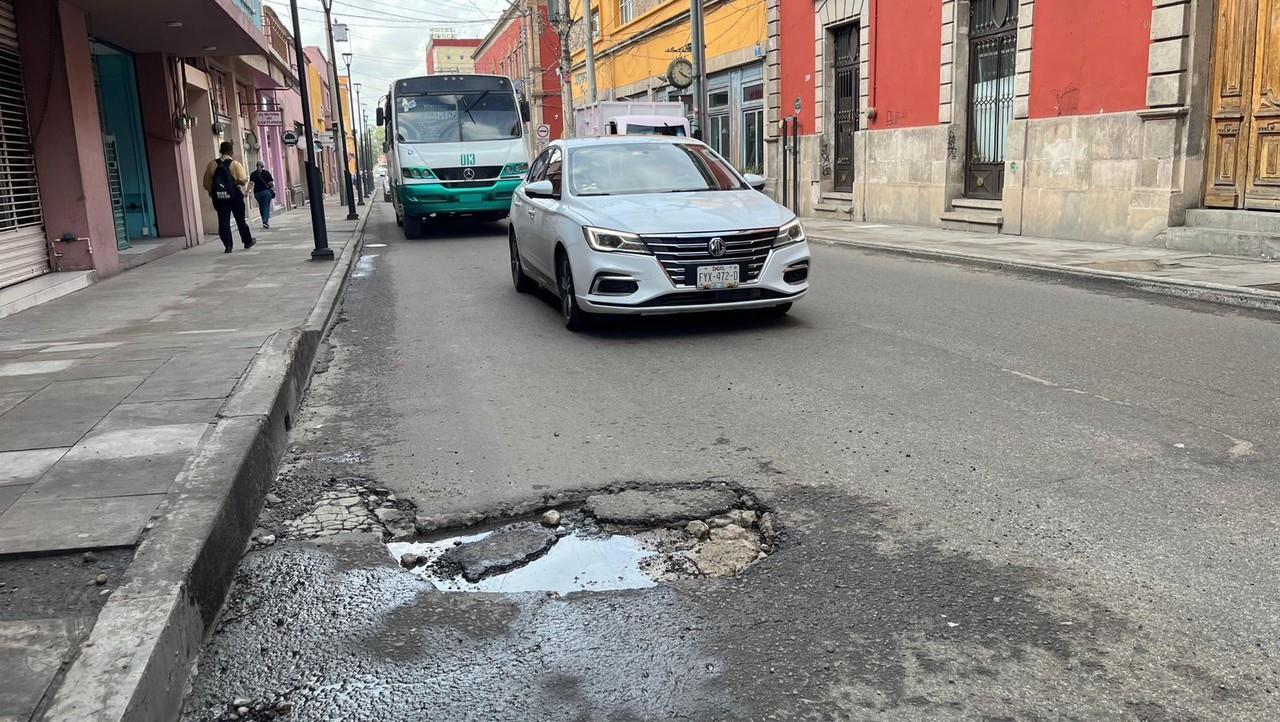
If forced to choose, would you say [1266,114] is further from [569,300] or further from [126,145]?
[126,145]

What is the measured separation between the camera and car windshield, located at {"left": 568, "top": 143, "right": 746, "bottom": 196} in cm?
883

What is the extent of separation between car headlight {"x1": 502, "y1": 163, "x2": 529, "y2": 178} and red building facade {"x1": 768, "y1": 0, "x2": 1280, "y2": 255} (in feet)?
23.7

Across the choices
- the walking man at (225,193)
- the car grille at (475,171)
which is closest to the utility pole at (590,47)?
the car grille at (475,171)

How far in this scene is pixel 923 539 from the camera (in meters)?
3.75

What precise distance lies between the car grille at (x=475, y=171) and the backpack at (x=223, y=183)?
345 cm

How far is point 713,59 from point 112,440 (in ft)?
87.9

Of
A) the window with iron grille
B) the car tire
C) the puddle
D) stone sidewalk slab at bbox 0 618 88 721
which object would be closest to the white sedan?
the puddle

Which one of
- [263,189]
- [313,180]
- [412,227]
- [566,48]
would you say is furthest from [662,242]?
[566,48]

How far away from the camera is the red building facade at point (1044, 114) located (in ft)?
41.2

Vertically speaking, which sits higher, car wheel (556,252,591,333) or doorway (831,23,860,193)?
doorway (831,23,860,193)

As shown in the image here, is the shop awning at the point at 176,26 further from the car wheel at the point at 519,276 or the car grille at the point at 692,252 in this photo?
the car grille at the point at 692,252

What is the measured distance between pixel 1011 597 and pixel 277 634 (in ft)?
7.85

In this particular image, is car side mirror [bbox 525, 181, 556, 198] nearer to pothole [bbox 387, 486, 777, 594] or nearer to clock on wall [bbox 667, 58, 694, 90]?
pothole [bbox 387, 486, 777, 594]

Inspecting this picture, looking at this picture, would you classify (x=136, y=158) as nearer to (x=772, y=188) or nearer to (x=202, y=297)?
(x=202, y=297)
